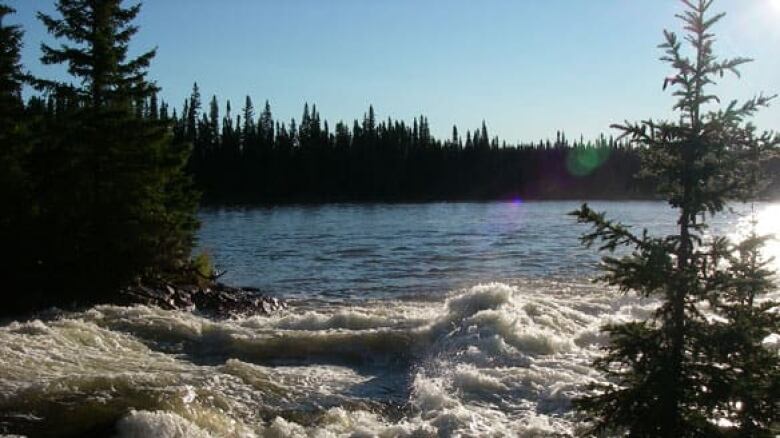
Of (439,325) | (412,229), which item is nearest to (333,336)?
(439,325)

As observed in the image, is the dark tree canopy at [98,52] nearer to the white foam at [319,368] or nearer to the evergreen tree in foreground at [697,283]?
the white foam at [319,368]

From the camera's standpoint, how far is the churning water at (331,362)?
396 inches

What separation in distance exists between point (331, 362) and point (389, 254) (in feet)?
68.8

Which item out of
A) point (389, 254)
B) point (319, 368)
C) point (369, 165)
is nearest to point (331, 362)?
point (319, 368)

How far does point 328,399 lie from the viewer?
1162cm

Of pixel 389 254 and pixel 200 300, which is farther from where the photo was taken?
pixel 389 254

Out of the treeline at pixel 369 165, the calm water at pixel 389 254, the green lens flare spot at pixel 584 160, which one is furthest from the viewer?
the green lens flare spot at pixel 584 160

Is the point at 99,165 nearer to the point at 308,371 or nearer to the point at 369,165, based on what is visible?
the point at 308,371

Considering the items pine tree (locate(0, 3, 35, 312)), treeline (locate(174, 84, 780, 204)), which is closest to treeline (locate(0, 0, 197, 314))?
pine tree (locate(0, 3, 35, 312))

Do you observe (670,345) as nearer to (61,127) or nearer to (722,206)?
(722,206)

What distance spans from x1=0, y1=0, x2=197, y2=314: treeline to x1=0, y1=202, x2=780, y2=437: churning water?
8.87 ft

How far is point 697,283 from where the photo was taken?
6.13 metres

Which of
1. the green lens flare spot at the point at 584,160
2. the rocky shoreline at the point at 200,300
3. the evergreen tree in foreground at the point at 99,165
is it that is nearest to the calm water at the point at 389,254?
the rocky shoreline at the point at 200,300

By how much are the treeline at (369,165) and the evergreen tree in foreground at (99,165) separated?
80.4 metres
